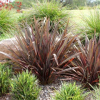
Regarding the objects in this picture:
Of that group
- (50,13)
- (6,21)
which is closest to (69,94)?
(50,13)

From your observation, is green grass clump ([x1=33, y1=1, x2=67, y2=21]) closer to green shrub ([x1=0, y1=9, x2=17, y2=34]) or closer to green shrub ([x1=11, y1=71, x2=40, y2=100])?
green shrub ([x1=0, y1=9, x2=17, y2=34])

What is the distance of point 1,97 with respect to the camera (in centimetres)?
257

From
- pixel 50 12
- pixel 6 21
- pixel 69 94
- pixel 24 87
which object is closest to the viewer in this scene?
pixel 69 94

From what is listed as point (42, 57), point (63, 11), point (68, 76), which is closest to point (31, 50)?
point (42, 57)

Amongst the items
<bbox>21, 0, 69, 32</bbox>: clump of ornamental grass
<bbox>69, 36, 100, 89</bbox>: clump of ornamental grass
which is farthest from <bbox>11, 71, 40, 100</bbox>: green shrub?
<bbox>21, 0, 69, 32</bbox>: clump of ornamental grass

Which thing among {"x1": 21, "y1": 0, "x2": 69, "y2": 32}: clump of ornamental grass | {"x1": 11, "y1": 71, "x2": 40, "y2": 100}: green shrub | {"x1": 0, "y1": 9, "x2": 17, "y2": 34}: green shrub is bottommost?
{"x1": 11, "y1": 71, "x2": 40, "y2": 100}: green shrub

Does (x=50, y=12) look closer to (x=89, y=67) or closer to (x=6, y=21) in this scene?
(x=6, y=21)

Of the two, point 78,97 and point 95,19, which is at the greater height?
point 95,19

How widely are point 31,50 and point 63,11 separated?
3971 mm

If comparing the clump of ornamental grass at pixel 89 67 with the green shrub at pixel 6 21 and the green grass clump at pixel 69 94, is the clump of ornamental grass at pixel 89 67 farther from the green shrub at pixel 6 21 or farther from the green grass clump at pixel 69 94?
the green shrub at pixel 6 21

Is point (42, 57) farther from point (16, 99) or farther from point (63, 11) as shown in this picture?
point (63, 11)

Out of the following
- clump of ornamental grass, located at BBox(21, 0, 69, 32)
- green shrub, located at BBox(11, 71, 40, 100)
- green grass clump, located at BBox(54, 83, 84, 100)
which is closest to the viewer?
green grass clump, located at BBox(54, 83, 84, 100)

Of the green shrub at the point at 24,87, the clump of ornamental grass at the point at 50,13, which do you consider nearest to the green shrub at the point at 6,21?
the clump of ornamental grass at the point at 50,13

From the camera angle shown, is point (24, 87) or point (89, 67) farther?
point (89, 67)
